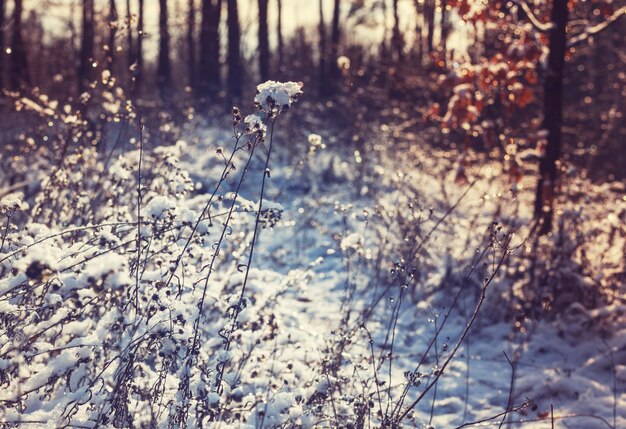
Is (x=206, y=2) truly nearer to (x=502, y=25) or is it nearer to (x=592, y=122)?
(x=592, y=122)

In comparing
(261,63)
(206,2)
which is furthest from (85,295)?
(206,2)

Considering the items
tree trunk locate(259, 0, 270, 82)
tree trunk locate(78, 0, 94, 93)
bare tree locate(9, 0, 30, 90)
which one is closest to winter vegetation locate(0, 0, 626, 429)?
tree trunk locate(78, 0, 94, 93)

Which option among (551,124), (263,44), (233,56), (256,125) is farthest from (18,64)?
(256,125)

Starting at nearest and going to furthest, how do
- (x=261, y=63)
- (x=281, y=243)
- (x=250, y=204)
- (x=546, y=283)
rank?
(x=250, y=204) < (x=546, y=283) < (x=281, y=243) < (x=261, y=63)

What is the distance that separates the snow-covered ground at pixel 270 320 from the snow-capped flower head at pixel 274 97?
0.02 metres

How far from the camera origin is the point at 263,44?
Answer: 50.1 ft

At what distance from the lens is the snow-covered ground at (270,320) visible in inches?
95.0

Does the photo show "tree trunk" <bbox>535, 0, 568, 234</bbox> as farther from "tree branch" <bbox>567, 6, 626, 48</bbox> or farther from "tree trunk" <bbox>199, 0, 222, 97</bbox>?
"tree trunk" <bbox>199, 0, 222, 97</bbox>

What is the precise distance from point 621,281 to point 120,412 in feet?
14.6

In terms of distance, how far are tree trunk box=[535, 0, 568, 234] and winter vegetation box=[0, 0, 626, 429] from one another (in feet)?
0.07

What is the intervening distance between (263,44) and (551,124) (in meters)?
10.8

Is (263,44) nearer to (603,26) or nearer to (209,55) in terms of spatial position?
(209,55)

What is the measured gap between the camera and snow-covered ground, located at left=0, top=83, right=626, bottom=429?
2412mm

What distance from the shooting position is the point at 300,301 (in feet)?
17.0
